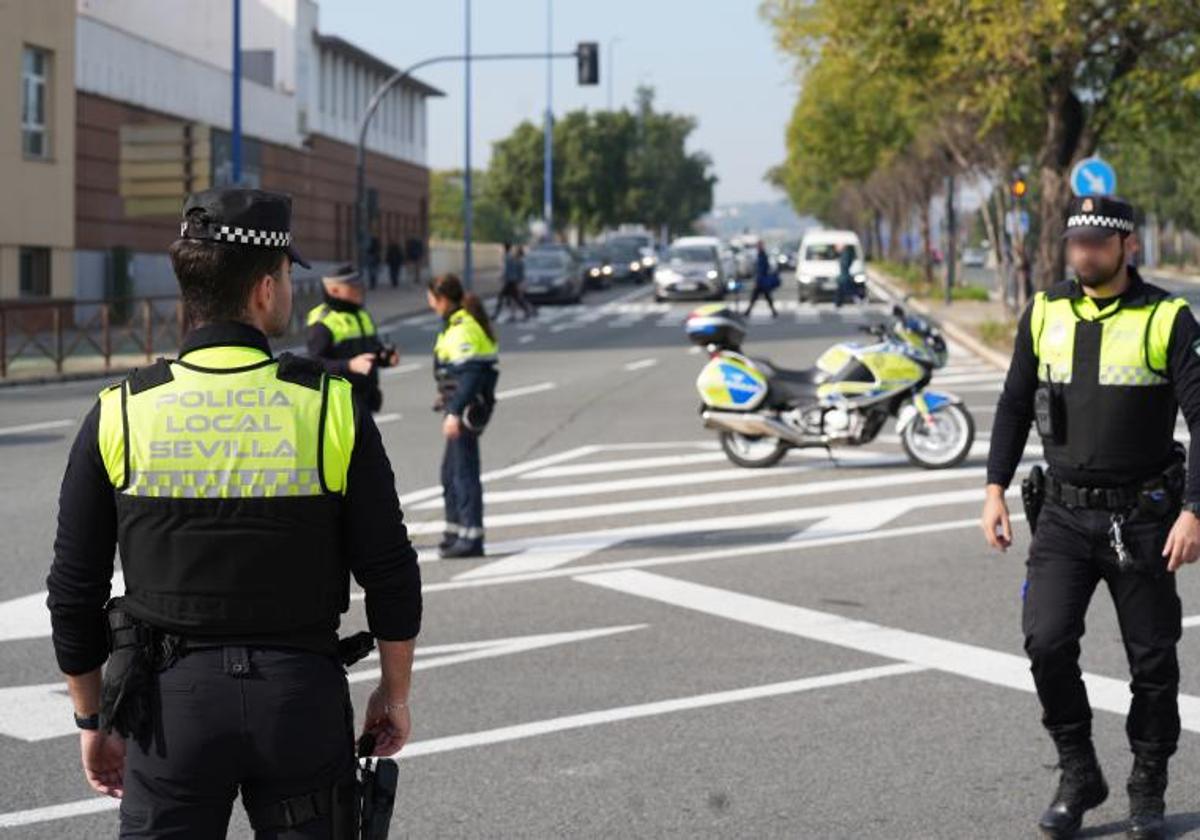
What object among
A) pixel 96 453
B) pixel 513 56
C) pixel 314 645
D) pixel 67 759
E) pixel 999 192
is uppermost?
pixel 513 56

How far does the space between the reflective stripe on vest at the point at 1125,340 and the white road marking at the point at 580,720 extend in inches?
84.6

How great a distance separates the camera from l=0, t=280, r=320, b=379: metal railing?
27969 millimetres

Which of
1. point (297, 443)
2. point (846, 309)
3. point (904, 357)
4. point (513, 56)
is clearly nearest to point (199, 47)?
point (513, 56)

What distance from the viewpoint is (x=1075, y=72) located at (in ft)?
105

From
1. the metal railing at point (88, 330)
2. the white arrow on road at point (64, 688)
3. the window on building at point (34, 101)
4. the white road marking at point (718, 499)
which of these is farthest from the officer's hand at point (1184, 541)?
the window on building at point (34, 101)

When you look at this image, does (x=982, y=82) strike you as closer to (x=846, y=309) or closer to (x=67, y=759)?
(x=846, y=309)

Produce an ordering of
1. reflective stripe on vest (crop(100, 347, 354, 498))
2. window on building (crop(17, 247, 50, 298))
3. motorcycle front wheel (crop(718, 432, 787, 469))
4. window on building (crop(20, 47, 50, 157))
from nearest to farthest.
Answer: reflective stripe on vest (crop(100, 347, 354, 498)) → motorcycle front wheel (crop(718, 432, 787, 469)) → window on building (crop(20, 47, 50, 157)) → window on building (crop(17, 247, 50, 298))

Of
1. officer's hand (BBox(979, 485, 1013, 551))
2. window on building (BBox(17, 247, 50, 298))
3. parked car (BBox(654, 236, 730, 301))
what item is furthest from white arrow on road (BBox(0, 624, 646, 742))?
parked car (BBox(654, 236, 730, 301))

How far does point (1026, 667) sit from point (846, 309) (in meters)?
43.5

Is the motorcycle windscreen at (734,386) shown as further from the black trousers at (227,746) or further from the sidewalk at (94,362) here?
the black trousers at (227,746)

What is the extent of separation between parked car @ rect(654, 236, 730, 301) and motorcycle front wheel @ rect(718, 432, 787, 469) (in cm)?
3927

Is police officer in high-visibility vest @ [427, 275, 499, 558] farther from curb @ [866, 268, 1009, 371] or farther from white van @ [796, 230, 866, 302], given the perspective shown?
white van @ [796, 230, 866, 302]

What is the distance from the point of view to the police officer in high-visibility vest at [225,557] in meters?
3.35

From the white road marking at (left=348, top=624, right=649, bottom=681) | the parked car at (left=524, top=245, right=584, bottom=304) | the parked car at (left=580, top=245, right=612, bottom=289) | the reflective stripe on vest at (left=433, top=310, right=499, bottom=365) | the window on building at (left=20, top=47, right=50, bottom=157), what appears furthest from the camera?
the parked car at (left=580, top=245, right=612, bottom=289)
